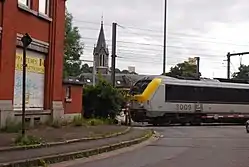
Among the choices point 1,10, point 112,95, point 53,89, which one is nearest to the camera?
point 1,10

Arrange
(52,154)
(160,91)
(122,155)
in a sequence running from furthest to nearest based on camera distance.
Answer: (160,91) < (122,155) < (52,154)

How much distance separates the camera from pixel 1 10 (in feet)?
69.2

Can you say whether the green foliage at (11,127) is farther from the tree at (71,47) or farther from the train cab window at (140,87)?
the tree at (71,47)

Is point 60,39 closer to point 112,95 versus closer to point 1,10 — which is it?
point 1,10

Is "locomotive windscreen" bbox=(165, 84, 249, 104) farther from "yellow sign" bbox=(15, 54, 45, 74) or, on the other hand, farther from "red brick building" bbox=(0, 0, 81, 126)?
"yellow sign" bbox=(15, 54, 45, 74)

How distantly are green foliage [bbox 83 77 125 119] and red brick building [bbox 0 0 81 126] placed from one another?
706cm

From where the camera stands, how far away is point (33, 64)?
2444 cm

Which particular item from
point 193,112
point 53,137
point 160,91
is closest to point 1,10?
point 53,137

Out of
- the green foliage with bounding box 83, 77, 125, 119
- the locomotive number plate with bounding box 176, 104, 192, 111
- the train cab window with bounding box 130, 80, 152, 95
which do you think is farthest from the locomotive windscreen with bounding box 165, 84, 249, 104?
the green foliage with bounding box 83, 77, 125, 119

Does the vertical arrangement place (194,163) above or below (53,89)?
below

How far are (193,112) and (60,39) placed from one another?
18139mm

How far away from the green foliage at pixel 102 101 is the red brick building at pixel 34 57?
23.2ft

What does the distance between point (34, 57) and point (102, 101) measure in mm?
11363

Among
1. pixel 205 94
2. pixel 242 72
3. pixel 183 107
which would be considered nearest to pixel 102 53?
pixel 242 72
